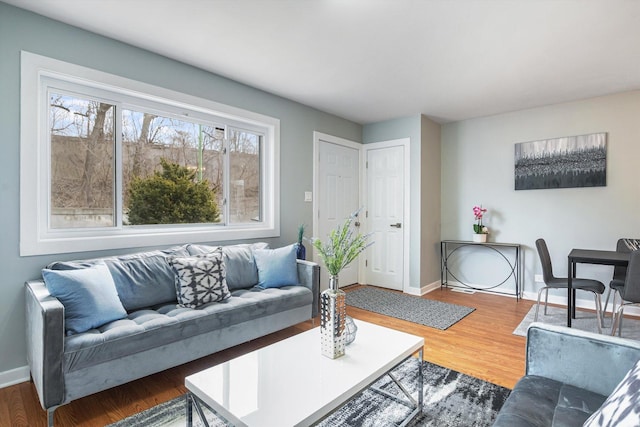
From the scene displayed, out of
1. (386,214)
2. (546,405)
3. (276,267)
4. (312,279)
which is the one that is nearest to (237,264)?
(276,267)

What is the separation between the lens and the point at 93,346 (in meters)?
1.76

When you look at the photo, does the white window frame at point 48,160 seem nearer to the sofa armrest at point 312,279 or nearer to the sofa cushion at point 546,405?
the sofa armrest at point 312,279

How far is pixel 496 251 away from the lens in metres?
4.45

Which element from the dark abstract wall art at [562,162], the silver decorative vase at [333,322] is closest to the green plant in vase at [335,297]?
the silver decorative vase at [333,322]

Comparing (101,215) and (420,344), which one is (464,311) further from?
(101,215)

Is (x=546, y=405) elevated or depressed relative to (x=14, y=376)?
elevated

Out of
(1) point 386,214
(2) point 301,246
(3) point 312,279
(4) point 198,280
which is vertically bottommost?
(3) point 312,279

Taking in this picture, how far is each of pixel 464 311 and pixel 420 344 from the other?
2144mm

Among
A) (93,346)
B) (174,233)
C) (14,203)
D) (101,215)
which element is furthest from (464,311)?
(14,203)

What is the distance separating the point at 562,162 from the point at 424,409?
11.7ft

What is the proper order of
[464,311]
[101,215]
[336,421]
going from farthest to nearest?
1. [464,311]
2. [101,215]
3. [336,421]

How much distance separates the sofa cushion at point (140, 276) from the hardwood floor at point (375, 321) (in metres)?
0.52

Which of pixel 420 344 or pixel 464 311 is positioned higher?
pixel 420 344

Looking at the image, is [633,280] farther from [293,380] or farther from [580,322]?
[293,380]
